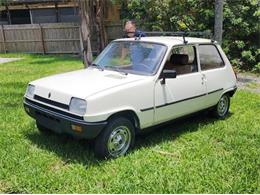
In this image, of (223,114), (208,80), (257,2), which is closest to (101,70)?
(208,80)

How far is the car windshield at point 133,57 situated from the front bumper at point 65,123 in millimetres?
1239

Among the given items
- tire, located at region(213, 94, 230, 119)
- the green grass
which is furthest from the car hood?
tire, located at region(213, 94, 230, 119)

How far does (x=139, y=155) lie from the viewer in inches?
194

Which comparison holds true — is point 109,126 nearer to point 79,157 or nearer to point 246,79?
point 79,157

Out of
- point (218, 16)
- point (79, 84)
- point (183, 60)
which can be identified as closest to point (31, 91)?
point (79, 84)

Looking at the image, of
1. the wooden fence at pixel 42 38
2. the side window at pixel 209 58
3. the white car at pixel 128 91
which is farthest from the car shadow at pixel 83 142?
the wooden fence at pixel 42 38

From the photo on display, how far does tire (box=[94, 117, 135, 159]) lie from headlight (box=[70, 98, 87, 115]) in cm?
42

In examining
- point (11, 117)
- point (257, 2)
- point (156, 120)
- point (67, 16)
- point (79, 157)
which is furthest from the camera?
point (67, 16)

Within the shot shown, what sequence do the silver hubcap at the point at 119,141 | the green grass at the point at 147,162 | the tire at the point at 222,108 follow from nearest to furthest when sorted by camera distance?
the green grass at the point at 147,162
the silver hubcap at the point at 119,141
the tire at the point at 222,108

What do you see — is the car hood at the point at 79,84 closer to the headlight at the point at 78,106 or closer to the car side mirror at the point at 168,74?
the headlight at the point at 78,106

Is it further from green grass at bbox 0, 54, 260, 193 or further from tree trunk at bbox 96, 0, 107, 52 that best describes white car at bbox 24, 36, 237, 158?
tree trunk at bbox 96, 0, 107, 52

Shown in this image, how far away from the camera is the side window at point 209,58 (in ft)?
20.1

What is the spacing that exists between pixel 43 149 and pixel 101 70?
1.55 metres

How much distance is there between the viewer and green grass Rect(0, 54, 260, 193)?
4.10m
